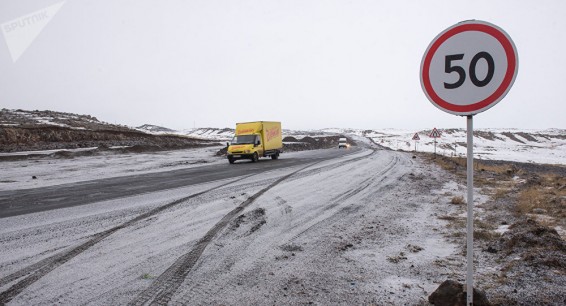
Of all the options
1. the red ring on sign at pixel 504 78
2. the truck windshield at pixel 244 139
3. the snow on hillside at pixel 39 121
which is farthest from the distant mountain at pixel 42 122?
the red ring on sign at pixel 504 78

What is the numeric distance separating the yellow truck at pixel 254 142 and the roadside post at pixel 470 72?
1880cm

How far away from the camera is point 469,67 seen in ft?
7.98

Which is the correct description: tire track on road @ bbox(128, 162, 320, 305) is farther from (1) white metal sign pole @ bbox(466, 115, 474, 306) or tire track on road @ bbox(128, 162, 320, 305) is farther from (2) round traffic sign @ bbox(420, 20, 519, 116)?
(2) round traffic sign @ bbox(420, 20, 519, 116)

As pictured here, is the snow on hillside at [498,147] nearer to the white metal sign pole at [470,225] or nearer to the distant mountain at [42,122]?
the white metal sign pole at [470,225]

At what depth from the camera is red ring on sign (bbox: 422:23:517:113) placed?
2.29 m

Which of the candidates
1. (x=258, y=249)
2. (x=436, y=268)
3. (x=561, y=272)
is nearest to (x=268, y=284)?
(x=258, y=249)

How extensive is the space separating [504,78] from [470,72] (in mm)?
236

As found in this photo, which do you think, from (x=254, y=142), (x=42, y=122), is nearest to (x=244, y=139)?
(x=254, y=142)

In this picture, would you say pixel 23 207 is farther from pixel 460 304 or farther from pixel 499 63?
pixel 499 63

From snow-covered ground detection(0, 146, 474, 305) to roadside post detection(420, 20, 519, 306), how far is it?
124 cm

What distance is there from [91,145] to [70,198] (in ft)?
83.6

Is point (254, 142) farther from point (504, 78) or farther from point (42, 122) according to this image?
point (42, 122)

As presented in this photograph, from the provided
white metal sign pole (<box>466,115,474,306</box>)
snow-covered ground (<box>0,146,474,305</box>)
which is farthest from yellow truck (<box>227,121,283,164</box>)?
white metal sign pole (<box>466,115,474,306</box>)

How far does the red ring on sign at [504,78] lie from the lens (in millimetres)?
2287
